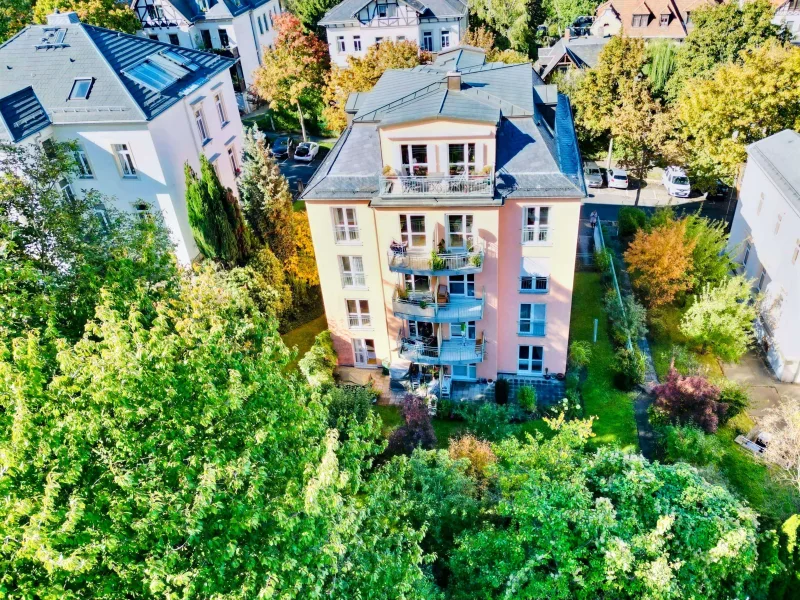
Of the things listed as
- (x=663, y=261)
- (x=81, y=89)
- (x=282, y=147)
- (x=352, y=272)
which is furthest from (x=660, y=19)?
(x=81, y=89)

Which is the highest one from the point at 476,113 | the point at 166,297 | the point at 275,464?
the point at 476,113

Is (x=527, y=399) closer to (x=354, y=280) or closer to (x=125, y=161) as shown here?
(x=354, y=280)

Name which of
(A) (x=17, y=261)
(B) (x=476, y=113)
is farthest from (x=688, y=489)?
(A) (x=17, y=261)

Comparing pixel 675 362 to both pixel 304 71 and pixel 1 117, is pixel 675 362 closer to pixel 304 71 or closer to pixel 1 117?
pixel 1 117

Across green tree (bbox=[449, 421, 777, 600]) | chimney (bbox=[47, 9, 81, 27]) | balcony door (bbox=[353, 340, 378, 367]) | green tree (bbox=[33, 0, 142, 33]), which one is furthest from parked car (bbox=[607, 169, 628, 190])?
green tree (bbox=[33, 0, 142, 33])

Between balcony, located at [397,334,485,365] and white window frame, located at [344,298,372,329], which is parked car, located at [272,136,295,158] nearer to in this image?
white window frame, located at [344,298,372,329]

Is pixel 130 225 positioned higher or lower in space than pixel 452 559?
higher
